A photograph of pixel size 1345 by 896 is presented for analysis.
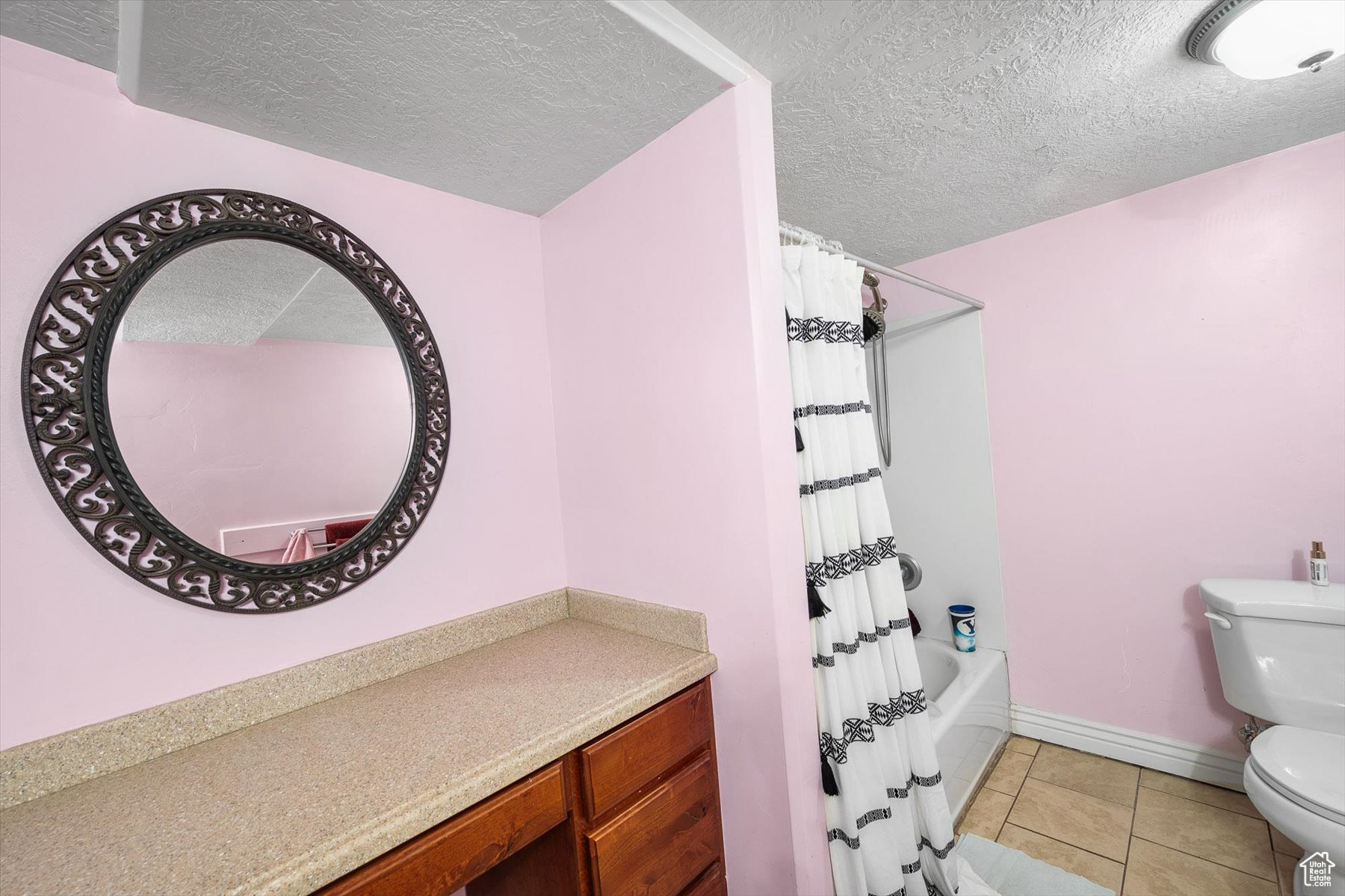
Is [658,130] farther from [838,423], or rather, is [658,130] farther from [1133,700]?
[1133,700]

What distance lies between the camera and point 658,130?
4.50 ft

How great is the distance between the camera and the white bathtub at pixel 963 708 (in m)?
1.89

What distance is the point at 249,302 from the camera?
1230 millimetres

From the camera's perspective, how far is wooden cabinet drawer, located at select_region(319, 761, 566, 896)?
82 centimetres

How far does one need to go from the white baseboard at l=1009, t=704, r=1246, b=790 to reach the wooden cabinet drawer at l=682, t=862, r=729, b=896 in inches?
69.6

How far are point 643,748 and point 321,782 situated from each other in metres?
0.58

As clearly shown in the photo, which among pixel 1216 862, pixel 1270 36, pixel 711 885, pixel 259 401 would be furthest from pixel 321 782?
pixel 1216 862

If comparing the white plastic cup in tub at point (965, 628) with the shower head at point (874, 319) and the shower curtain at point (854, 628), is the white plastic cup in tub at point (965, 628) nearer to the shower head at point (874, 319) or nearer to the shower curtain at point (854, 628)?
the shower curtain at point (854, 628)

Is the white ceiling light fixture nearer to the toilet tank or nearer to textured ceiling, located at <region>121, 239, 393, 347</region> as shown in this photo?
the toilet tank

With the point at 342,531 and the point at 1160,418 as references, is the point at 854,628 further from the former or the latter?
the point at 1160,418

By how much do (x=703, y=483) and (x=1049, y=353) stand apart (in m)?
1.79

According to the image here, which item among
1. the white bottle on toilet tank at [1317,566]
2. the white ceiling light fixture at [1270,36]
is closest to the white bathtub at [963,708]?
the white bottle on toilet tank at [1317,566]

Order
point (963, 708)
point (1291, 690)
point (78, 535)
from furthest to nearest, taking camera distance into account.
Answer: point (963, 708)
point (1291, 690)
point (78, 535)

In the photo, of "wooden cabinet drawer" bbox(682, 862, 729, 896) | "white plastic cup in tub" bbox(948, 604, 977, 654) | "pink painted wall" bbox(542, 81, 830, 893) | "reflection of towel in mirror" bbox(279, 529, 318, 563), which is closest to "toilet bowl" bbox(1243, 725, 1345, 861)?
"white plastic cup in tub" bbox(948, 604, 977, 654)
